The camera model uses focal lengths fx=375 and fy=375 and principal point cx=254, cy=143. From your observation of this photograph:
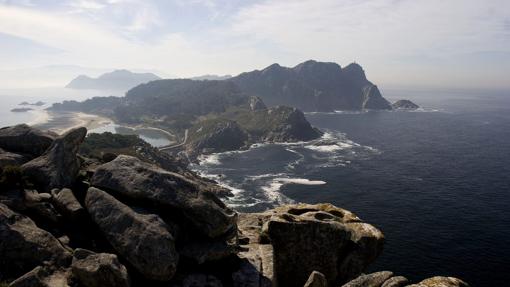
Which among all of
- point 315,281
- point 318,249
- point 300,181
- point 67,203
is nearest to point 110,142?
point 300,181

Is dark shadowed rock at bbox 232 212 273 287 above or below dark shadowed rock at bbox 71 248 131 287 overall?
below

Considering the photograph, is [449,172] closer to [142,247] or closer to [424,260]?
[424,260]

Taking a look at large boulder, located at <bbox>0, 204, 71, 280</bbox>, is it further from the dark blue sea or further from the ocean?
the ocean

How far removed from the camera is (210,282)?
19609 mm

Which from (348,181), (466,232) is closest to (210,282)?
(466,232)

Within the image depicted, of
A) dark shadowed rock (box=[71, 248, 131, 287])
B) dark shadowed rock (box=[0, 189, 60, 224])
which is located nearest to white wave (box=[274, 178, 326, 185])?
dark shadowed rock (box=[0, 189, 60, 224])

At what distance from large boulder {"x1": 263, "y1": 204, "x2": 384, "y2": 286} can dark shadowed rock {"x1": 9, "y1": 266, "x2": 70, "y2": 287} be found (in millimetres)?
11145

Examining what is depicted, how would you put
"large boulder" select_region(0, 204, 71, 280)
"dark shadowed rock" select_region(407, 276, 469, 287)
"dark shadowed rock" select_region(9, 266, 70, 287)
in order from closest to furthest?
"dark shadowed rock" select_region(407, 276, 469, 287) < "dark shadowed rock" select_region(9, 266, 70, 287) < "large boulder" select_region(0, 204, 71, 280)

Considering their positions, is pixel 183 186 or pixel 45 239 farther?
pixel 183 186

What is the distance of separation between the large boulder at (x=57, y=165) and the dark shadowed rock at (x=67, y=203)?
130 cm

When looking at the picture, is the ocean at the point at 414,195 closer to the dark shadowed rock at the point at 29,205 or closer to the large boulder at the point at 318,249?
the large boulder at the point at 318,249

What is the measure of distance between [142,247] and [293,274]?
9.50 m

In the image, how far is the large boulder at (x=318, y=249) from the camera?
2244 cm

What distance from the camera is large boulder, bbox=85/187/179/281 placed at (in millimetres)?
18016
